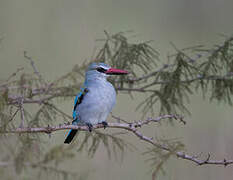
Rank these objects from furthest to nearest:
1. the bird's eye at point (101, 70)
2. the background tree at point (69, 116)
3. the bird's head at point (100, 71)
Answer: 1. the bird's eye at point (101, 70)
2. the bird's head at point (100, 71)
3. the background tree at point (69, 116)

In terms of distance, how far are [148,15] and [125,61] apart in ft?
13.8

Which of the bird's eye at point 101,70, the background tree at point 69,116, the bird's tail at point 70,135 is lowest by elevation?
the bird's tail at point 70,135

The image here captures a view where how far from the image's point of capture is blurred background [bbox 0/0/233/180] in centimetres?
567

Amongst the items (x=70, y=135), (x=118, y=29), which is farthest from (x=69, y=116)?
Answer: (x=118, y=29)

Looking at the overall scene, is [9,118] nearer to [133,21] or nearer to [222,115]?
[222,115]

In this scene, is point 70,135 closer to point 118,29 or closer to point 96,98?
point 96,98

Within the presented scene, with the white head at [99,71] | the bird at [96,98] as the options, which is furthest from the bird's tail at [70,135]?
the white head at [99,71]

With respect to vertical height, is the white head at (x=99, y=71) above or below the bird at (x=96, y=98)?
above

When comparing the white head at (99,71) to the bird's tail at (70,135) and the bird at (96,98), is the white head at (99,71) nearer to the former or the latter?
the bird at (96,98)

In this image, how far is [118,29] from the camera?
769 cm

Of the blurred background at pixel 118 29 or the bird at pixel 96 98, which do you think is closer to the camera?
the bird at pixel 96 98

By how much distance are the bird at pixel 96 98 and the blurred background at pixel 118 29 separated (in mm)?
1539

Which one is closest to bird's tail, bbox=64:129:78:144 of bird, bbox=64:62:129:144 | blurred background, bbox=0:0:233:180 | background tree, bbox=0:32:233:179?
bird, bbox=64:62:129:144

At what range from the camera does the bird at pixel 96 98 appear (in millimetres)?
3604
